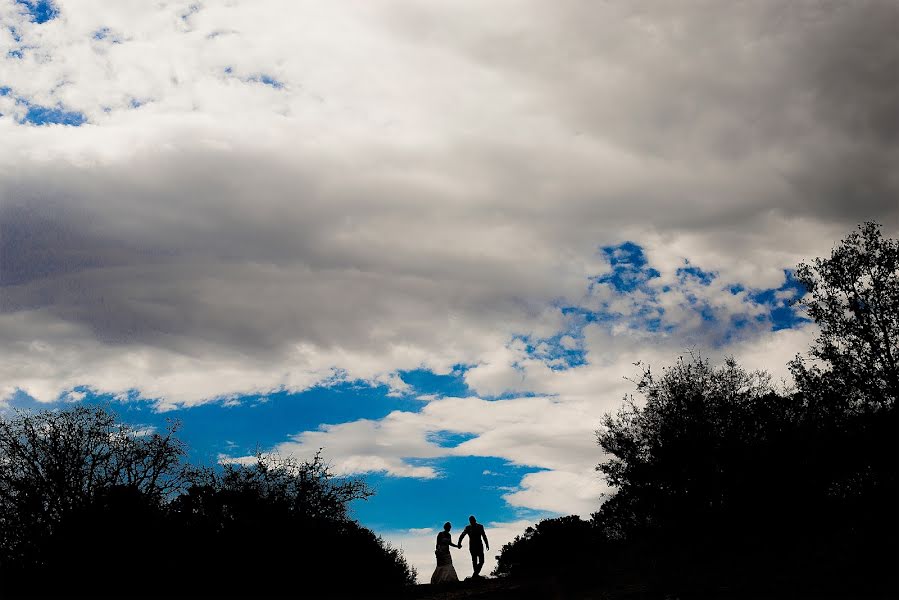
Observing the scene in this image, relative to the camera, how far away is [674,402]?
42312 mm

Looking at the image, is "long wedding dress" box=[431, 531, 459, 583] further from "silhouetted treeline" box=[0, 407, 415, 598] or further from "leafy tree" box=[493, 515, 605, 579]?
"leafy tree" box=[493, 515, 605, 579]

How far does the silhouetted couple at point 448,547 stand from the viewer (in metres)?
24.0

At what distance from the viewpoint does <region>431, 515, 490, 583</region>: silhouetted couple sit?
945 inches

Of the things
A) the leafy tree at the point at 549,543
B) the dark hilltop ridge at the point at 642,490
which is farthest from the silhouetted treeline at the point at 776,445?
the leafy tree at the point at 549,543

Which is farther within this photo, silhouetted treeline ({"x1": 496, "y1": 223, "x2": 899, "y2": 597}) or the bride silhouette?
silhouetted treeline ({"x1": 496, "y1": 223, "x2": 899, "y2": 597})

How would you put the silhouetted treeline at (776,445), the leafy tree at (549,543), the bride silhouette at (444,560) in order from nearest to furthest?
the bride silhouette at (444,560) → the silhouetted treeline at (776,445) → the leafy tree at (549,543)

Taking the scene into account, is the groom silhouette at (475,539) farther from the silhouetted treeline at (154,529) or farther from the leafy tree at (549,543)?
the leafy tree at (549,543)

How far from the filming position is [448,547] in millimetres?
24266

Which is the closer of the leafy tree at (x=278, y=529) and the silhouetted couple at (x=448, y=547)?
the silhouetted couple at (x=448, y=547)

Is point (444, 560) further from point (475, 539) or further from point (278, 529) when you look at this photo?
point (278, 529)

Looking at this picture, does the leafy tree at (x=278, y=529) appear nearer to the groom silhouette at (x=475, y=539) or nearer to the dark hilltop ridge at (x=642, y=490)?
the dark hilltop ridge at (x=642, y=490)

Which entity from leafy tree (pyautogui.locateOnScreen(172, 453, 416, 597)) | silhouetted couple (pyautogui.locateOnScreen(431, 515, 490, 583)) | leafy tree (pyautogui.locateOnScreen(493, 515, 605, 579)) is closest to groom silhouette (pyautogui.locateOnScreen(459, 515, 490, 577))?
silhouetted couple (pyautogui.locateOnScreen(431, 515, 490, 583))

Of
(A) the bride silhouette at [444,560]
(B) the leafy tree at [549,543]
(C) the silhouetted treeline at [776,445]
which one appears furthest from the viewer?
(B) the leafy tree at [549,543]

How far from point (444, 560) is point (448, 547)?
0.46m
